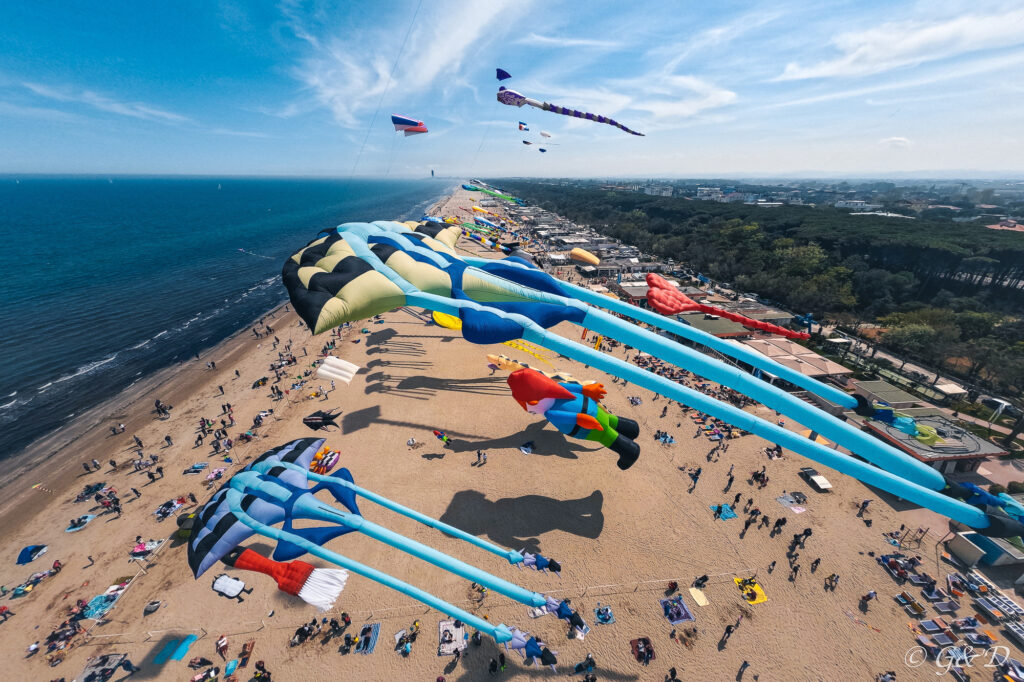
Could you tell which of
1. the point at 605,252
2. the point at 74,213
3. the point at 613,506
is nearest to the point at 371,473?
the point at 613,506

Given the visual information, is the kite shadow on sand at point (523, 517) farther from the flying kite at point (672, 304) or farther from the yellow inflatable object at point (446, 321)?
the flying kite at point (672, 304)

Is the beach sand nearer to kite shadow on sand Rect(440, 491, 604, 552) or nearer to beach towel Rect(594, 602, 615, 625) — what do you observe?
kite shadow on sand Rect(440, 491, 604, 552)

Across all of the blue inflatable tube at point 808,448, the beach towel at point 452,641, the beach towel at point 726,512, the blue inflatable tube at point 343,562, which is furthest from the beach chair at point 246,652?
the beach towel at point 726,512

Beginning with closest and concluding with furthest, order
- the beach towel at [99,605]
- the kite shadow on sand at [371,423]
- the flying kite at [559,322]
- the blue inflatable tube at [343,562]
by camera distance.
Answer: the flying kite at [559,322], the blue inflatable tube at [343,562], the beach towel at [99,605], the kite shadow on sand at [371,423]

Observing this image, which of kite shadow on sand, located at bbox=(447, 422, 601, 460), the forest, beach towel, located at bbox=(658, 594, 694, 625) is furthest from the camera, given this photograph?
the forest

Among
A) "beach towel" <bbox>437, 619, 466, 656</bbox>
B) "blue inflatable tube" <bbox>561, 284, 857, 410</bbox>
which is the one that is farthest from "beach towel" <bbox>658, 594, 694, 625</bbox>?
"blue inflatable tube" <bbox>561, 284, 857, 410</bbox>

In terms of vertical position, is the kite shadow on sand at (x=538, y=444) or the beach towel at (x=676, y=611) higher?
the kite shadow on sand at (x=538, y=444)

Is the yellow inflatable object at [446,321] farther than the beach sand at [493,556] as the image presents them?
Yes
